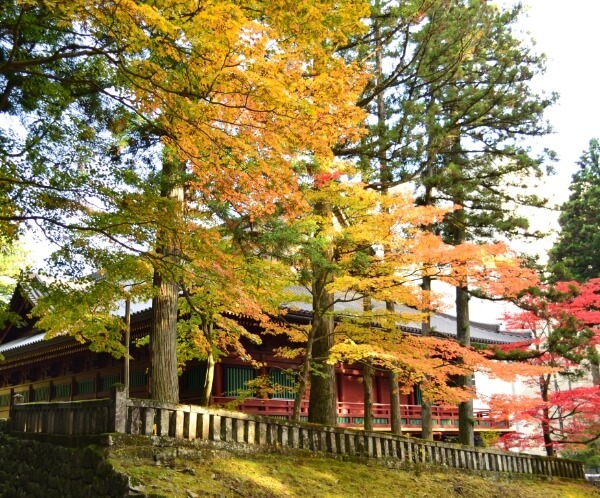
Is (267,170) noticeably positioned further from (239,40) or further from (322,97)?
(239,40)

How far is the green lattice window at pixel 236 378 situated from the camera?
1734 cm

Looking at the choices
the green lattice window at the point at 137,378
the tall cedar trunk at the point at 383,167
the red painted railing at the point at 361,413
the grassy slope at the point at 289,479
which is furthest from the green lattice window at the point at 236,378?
the grassy slope at the point at 289,479

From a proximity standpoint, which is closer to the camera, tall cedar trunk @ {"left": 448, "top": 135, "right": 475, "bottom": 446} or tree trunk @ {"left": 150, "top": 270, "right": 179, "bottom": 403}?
tree trunk @ {"left": 150, "top": 270, "right": 179, "bottom": 403}

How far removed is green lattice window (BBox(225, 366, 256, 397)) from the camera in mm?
17344

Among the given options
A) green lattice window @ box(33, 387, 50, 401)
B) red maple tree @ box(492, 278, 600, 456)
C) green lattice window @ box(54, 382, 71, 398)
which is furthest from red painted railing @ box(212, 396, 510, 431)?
green lattice window @ box(33, 387, 50, 401)

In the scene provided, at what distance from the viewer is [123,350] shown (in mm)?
12305

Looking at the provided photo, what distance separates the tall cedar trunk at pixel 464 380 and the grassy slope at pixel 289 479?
615 centimetres

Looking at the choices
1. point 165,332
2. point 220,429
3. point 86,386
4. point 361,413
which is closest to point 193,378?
point 86,386

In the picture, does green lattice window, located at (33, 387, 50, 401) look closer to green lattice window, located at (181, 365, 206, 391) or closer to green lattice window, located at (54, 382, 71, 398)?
green lattice window, located at (54, 382, 71, 398)

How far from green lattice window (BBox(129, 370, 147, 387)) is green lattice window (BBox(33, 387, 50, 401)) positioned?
Answer: 6.01 meters

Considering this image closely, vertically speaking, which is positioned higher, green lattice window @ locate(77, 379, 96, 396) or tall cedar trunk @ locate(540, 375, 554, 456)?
green lattice window @ locate(77, 379, 96, 396)

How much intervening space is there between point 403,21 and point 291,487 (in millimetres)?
10633

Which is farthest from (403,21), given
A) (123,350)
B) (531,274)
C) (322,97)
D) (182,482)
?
(182,482)

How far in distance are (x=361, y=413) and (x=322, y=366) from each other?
7.76 m
